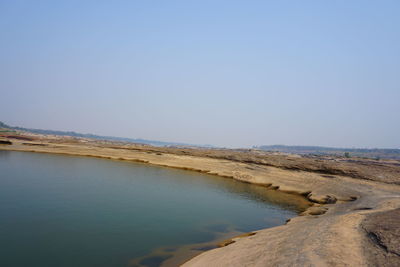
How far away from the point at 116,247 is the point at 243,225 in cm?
1062

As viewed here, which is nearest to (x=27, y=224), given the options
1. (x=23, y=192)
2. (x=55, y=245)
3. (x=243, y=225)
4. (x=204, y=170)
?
(x=55, y=245)

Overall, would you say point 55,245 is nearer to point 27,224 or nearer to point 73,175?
point 27,224

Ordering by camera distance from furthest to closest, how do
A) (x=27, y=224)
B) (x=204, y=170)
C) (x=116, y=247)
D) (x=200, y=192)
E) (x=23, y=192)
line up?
(x=204, y=170)
(x=200, y=192)
(x=23, y=192)
(x=27, y=224)
(x=116, y=247)

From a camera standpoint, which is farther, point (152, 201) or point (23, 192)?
point (152, 201)

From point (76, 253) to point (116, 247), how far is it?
2.01m

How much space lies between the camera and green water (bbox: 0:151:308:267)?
41.9 feet

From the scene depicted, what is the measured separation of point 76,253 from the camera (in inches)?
492

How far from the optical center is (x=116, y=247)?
44.8 feet

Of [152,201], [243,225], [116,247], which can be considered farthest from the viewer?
[152,201]

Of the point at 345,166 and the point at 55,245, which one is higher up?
the point at 345,166

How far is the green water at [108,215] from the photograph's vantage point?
12.8 m

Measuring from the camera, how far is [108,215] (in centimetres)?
1883

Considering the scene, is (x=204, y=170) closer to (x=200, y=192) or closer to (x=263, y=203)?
(x=200, y=192)

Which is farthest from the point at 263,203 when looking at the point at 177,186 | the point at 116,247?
the point at 116,247
